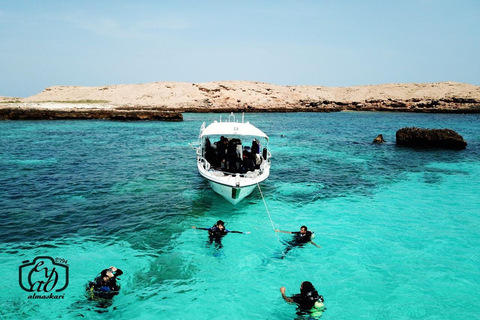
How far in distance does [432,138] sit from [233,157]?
2884cm

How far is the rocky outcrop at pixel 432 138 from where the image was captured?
109 ft

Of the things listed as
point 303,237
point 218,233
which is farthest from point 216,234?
point 303,237

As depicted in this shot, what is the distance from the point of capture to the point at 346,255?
1148 centimetres

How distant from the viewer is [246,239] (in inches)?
496

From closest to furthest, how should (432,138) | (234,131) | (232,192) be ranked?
(232,192)
(234,131)
(432,138)

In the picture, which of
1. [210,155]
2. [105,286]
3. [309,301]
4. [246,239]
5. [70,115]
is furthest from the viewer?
[70,115]

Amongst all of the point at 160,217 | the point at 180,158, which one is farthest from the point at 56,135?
the point at 160,217

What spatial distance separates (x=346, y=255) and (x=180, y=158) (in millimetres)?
19642

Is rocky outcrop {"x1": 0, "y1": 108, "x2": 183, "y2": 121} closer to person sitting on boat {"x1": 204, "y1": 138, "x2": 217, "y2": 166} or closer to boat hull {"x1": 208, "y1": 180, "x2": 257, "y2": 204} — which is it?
person sitting on boat {"x1": 204, "y1": 138, "x2": 217, "y2": 166}

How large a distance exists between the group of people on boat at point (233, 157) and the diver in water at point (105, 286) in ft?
27.2

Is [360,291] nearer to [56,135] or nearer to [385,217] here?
[385,217]

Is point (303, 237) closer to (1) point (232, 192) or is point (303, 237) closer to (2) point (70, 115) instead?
(1) point (232, 192)

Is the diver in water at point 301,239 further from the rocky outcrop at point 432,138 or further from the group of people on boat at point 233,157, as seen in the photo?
the rocky outcrop at point 432,138

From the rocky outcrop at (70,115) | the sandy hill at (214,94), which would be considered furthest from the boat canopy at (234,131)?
the sandy hill at (214,94)
